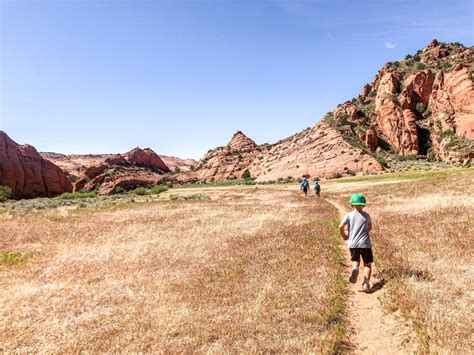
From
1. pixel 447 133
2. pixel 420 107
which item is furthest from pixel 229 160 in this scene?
pixel 447 133

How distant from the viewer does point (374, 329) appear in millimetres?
6805

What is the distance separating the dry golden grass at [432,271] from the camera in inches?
239

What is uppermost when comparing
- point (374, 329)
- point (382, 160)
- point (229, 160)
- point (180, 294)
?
point (229, 160)

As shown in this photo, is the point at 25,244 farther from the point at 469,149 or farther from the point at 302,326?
the point at 469,149

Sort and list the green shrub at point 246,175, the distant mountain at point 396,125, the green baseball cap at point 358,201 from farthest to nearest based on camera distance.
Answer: the green shrub at point 246,175, the distant mountain at point 396,125, the green baseball cap at point 358,201

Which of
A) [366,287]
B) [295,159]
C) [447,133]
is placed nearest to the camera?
[366,287]

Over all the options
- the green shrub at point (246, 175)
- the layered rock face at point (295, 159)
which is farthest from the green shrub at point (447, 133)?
the green shrub at point (246, 175)

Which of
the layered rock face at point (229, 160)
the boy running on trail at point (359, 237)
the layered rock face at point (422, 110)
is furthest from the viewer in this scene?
the layered rock face at point (229, 160)

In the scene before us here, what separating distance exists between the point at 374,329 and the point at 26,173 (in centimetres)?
9810

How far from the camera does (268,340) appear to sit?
20.2ft

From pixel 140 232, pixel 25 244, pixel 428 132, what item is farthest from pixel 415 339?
pixel 428 132

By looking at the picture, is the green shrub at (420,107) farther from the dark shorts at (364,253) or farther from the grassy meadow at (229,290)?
the dark shorts at (364,253)

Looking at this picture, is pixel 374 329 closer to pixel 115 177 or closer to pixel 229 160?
pixel 115 177

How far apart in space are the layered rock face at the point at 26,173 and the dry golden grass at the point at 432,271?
295 feet
